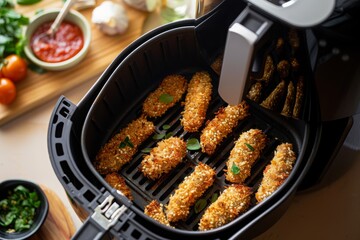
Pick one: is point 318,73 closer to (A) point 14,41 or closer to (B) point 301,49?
(B) point 301,49

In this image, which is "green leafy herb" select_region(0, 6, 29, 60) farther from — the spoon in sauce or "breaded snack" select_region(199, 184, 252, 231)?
"breaded snack" select_region(199, 184, 252, 231)

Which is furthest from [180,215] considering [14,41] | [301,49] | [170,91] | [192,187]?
[14,41]

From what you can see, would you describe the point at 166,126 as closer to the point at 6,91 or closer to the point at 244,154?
the point at 244,154

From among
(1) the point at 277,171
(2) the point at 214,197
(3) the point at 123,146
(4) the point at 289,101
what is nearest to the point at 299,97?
(4) the point at 289,101

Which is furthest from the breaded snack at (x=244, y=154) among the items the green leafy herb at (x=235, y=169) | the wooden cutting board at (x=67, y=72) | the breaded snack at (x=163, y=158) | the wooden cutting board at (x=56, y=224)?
the wooden cutting board at (x=67, y=72)

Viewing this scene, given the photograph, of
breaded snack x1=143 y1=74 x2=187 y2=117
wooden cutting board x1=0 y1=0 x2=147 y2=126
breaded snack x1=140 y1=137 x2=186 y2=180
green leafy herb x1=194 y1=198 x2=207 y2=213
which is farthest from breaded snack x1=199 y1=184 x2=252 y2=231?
wooden cutting board x1=0 y1=0 x2=147 y2=126
